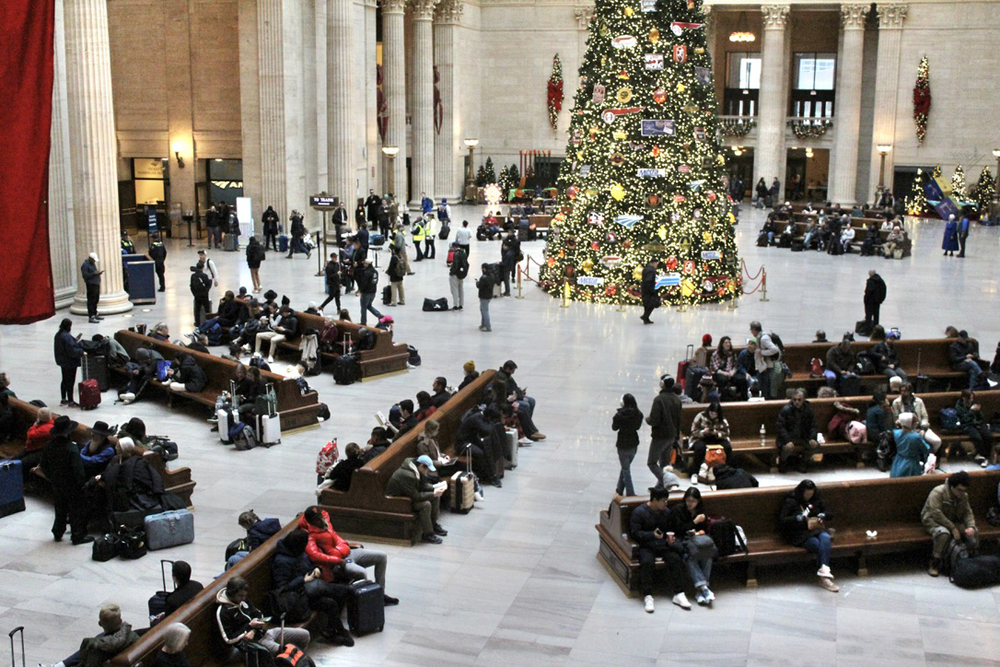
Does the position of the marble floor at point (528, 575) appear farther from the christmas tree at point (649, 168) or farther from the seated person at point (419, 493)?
the christmas tree at point (649, 168)

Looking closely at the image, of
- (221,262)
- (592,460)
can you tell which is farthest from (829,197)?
(592,460)

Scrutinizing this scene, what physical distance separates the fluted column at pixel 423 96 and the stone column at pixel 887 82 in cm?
1942

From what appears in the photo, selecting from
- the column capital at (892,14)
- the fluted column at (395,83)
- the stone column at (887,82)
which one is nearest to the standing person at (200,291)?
the fluted column at (395,83)

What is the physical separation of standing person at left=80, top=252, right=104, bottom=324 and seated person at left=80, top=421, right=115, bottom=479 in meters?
10.7

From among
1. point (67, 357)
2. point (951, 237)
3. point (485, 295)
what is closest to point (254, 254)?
point (485, 295)

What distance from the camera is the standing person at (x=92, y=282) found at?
71.4ft

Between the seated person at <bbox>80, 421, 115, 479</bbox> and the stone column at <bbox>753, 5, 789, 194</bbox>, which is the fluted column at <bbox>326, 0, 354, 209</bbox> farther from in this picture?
the seated person at <bbox>80, 421, 115, 479</bbox>

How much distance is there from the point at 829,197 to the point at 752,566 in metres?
41.6

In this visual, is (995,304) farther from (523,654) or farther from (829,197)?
(829,197)

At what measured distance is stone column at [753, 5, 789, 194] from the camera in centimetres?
4869

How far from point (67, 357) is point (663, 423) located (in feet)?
28.7

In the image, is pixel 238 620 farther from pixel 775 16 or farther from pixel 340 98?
pixel 775 16

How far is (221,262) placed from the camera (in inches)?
1209

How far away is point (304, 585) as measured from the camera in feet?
30.4
